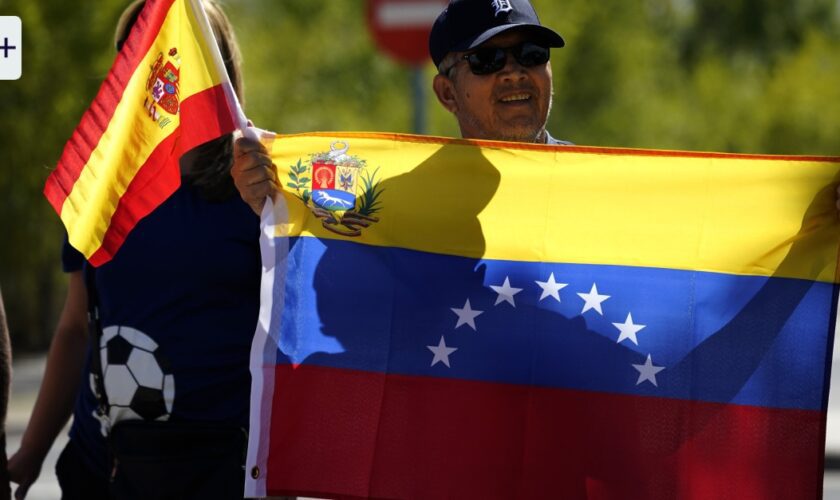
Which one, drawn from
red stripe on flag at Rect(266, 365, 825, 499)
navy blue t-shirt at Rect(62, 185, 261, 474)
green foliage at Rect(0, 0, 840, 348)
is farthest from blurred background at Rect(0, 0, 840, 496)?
red stripe on flag at Rect(266, 365, 825, 499)

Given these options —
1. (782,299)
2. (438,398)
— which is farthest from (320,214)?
(782,299)

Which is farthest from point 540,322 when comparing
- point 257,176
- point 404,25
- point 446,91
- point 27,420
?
point 404,25

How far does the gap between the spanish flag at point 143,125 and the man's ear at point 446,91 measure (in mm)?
514

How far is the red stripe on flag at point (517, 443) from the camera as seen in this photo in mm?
3496

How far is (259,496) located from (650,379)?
0.97 m

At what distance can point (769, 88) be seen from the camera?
1389 inches

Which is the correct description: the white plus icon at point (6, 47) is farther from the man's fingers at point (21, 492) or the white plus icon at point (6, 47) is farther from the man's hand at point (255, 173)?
the man's fingers at point (21, 492)

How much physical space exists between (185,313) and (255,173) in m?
0.41

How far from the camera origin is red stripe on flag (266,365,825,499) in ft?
11.5

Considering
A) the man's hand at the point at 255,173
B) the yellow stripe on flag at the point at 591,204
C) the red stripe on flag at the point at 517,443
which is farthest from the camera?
the man's hand at the point at 255,173

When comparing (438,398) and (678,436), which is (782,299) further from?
(438,398)

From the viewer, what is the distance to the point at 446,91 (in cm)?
385

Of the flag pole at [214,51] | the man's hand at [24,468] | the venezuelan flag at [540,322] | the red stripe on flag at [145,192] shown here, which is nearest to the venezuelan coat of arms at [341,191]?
the venezuelan flag at [540,322]

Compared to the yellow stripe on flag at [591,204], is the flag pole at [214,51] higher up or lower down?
higher up
